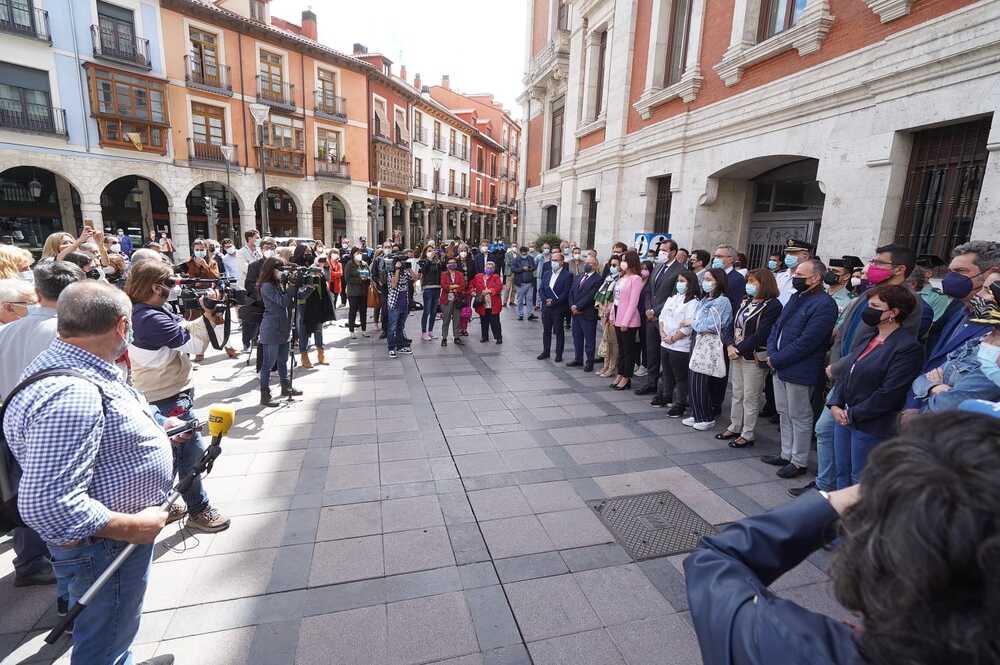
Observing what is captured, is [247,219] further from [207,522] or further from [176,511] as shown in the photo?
[207,522]

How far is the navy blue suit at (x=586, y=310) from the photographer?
25.0 ft

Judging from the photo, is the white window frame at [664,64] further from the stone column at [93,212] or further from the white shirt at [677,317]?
the stone column at [93,212]

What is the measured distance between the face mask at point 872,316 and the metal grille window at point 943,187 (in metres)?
3.35

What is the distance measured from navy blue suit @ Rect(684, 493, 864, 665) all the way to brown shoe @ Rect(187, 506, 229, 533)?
3443 millimetres

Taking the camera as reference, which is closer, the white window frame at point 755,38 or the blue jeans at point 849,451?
the blue jeans at point 849,451

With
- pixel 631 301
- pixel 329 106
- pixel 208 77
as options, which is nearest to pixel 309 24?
pixel 329 106

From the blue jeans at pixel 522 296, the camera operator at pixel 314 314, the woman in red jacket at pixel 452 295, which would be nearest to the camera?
the camera operator at pixel 314 314

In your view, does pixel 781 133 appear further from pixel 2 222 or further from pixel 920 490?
pixel 2 222

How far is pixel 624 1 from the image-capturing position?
12289 mm

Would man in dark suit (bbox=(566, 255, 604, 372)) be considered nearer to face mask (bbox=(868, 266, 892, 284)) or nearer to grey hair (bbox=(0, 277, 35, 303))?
face mask (bbox=(868, 266, 892, 284))

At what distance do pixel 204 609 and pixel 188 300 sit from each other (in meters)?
2.18

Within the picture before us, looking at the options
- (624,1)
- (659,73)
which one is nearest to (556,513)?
(659,73)

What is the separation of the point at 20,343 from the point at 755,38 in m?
10.9

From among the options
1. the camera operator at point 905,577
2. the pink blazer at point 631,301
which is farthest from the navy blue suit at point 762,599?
the pink blazer at point 631,301
